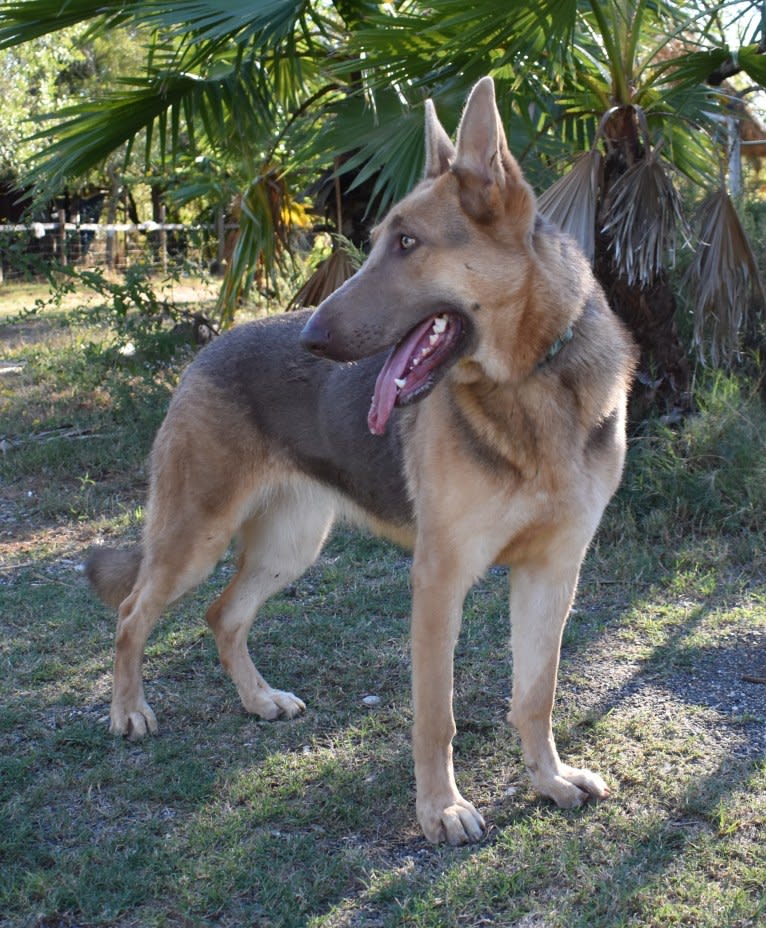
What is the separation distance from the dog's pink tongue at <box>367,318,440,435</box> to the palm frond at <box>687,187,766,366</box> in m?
3.97

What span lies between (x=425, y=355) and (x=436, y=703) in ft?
3.85

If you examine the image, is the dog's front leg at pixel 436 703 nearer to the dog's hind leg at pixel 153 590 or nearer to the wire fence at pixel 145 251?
the dog's hind leg at pixel 153 590

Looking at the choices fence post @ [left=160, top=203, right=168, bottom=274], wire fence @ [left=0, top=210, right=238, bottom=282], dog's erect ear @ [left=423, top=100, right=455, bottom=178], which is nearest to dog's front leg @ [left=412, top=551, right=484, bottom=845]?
dog's erect ear @ [left=423, top=100, right=455, bottom=178]

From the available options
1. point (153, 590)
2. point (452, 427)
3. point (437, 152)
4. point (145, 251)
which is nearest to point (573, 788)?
point (452, 427)

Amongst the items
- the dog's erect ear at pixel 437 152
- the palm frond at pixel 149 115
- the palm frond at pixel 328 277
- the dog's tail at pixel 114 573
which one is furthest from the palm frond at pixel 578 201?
the dog's tail at pixel 114 573

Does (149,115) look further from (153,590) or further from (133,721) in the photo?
(133,721)

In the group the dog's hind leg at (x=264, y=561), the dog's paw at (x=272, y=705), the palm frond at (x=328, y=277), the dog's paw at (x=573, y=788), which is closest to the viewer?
the dog's paw at (x=573, y=788)

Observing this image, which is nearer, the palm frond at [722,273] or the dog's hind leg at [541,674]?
the dog's hind leg at [541,674]

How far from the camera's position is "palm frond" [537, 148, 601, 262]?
634 cm

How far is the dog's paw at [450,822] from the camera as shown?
3.45 m

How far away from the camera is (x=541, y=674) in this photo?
3758 mm

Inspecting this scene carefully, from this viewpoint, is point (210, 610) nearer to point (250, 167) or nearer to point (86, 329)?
point (250, 167)

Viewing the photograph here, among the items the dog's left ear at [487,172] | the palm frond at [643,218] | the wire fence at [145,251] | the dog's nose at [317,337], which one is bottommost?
the wire fence at [145,251]

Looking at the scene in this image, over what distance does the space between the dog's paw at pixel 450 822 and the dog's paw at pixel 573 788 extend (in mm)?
305
